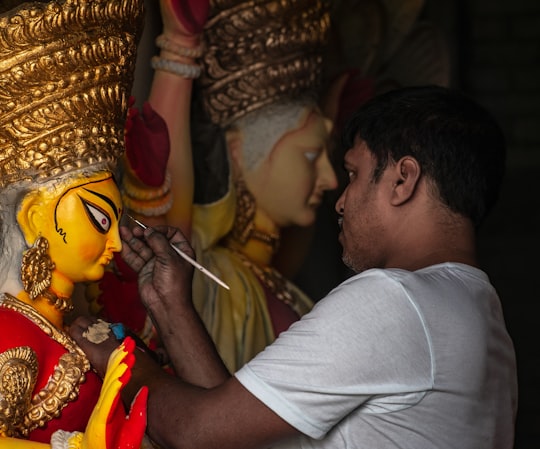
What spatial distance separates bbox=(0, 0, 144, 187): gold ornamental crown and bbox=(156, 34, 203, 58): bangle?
24.0 inches

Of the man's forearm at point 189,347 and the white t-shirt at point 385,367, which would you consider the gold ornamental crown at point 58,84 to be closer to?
the man's forearm at point 189,347

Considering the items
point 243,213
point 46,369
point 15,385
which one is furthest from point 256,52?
point 15,385

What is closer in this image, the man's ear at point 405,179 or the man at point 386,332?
the man at point 386,332

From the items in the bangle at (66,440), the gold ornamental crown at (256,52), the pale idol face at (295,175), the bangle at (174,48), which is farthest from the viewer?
the pale idol face at (295,175)

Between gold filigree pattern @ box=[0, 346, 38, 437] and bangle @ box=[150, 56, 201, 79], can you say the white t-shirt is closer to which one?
gold filigree pattern @ box=[0, 346, 38, 437]

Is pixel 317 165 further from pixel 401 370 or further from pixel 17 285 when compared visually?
pixel 401 370

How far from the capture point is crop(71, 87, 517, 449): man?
174 cm

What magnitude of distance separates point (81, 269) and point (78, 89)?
301 millimetres

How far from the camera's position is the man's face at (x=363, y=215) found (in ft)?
6.29

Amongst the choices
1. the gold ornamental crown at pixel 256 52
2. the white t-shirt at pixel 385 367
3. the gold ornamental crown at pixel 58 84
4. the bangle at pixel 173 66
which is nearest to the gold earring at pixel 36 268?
the gold ornamental crown at pixel 58 84

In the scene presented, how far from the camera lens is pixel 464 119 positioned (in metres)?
1.92

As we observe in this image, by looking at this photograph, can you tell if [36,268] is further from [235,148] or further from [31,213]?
[235,148]

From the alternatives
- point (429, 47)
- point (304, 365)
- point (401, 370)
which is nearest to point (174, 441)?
point (304, 365)

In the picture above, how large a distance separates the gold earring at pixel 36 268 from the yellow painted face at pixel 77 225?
0.01 meters
